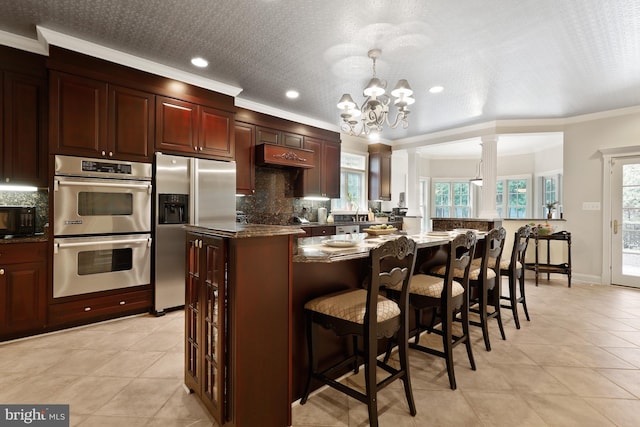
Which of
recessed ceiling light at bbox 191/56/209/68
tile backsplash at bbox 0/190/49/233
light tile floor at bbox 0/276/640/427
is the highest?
recessed ceiling light at bbox 191/56/209/68

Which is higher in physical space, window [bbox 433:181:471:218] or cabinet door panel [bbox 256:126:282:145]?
cabinet door panel [bbox 256:126:282:145]

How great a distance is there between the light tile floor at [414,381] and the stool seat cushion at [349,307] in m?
0.58

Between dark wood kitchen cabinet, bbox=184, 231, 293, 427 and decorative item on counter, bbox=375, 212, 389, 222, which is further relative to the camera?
decorative item on counter, bbox=375, 212, 389, 222

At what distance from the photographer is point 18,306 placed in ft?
8.68

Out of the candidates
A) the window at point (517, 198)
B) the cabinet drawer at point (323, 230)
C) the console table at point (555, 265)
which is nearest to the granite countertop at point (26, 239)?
the cabinet drawer at point (323, 230)

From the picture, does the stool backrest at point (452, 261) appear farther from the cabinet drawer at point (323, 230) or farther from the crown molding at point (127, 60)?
the crown molding at point (127, 60)

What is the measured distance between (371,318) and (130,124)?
302 centimetres

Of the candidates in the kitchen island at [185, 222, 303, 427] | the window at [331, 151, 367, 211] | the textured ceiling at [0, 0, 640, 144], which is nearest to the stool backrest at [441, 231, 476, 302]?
the kitchen island at [185, 222, 303, 427]

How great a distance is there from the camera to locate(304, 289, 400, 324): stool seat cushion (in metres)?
1.64

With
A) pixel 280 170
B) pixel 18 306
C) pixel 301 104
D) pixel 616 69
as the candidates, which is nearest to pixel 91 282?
pixel 18 306

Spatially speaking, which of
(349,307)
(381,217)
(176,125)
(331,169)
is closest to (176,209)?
(176,125)

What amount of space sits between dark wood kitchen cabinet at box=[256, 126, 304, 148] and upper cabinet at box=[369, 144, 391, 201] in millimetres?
2008

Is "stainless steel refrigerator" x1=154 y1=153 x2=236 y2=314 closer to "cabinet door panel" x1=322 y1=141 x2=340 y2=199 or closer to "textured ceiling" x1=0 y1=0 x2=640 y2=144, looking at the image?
"textured ceiling" x1=0 y1=0 x2=640 y2=144

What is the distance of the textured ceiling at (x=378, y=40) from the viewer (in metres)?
2.38
